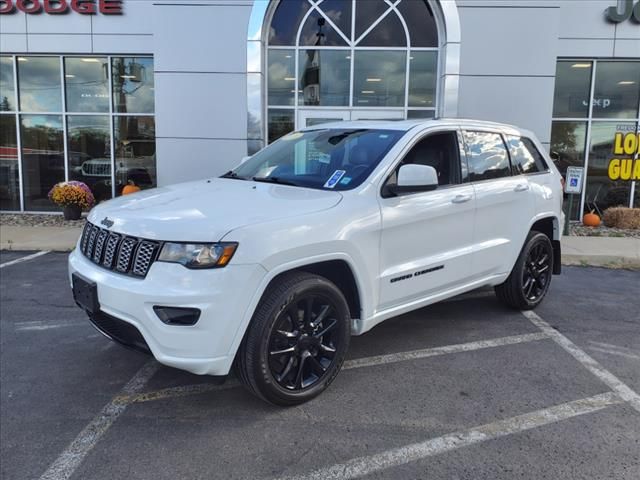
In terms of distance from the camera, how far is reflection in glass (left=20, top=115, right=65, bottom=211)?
1284cm

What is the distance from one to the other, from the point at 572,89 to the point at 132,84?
33.3 ft

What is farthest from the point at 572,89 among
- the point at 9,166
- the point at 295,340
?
the point at 9,166

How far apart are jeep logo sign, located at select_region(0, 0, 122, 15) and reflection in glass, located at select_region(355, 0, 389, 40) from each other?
5308 mm

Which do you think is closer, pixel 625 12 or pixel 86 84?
pixel 625 12

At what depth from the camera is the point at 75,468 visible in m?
2.75

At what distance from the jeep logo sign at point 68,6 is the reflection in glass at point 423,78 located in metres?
6.60

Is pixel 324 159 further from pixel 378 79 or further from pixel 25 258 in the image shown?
pixel 378 79


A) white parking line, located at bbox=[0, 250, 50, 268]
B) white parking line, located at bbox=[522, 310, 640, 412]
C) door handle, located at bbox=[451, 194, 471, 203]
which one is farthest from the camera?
white parking line, located at bbox=[0, 250, 50, 268]

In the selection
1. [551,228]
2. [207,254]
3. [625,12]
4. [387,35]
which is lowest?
[551,228]

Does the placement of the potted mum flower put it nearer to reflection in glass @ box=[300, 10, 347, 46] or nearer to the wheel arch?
reflection in glass @ box=[300, 10, 347, 46]

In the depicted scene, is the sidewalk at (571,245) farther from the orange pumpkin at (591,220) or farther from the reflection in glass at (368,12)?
the reflection in glass at (368,12)

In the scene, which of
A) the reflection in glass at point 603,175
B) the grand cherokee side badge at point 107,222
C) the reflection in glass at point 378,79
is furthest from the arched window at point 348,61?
the grand cherokee side badge at point 107,222

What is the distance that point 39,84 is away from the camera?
1270cm

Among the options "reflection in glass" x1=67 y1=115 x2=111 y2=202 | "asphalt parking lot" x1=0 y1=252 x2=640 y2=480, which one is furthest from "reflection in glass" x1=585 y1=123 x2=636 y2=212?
"reflection in glass" x1=67 y1=115 x2=111 y2=202
